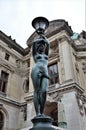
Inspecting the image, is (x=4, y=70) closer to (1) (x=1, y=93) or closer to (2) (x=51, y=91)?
(1) (x=1, y=93)

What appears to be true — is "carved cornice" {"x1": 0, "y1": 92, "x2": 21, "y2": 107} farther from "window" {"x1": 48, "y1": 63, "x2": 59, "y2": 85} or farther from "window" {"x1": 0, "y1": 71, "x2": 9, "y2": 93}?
"window" {"x1": 48, "y1": 63, "x2": 59, "y2": 85}

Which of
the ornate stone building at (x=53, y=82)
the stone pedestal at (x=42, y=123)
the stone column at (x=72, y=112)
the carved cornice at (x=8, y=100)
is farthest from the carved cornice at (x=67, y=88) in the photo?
the stone pedestal at (x=42, y=123)

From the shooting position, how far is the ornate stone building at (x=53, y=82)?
12.8m

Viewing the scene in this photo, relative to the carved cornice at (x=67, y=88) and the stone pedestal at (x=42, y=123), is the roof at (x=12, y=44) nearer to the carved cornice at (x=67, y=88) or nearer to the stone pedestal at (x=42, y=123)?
the carved cornice at (x=67, y=88)

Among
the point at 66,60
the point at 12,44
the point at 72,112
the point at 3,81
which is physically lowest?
the point at 72,112

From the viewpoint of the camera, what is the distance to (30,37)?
20.5 m

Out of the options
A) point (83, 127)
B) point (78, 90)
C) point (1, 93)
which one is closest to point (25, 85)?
point (1, 93)

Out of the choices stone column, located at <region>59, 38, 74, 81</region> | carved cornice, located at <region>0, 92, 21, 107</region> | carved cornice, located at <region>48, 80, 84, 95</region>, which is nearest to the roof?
stone column, located at <region>59, 38, 74, 81</region>

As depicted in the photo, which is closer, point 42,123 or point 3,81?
point 42,123

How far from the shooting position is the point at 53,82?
51.1ft

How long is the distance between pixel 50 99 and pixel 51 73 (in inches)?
127

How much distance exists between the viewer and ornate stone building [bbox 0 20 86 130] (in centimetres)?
1280

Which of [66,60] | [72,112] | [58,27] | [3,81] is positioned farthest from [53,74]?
[58,27]

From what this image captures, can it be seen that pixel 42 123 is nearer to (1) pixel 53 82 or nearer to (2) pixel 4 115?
(1) pixel 53 82
